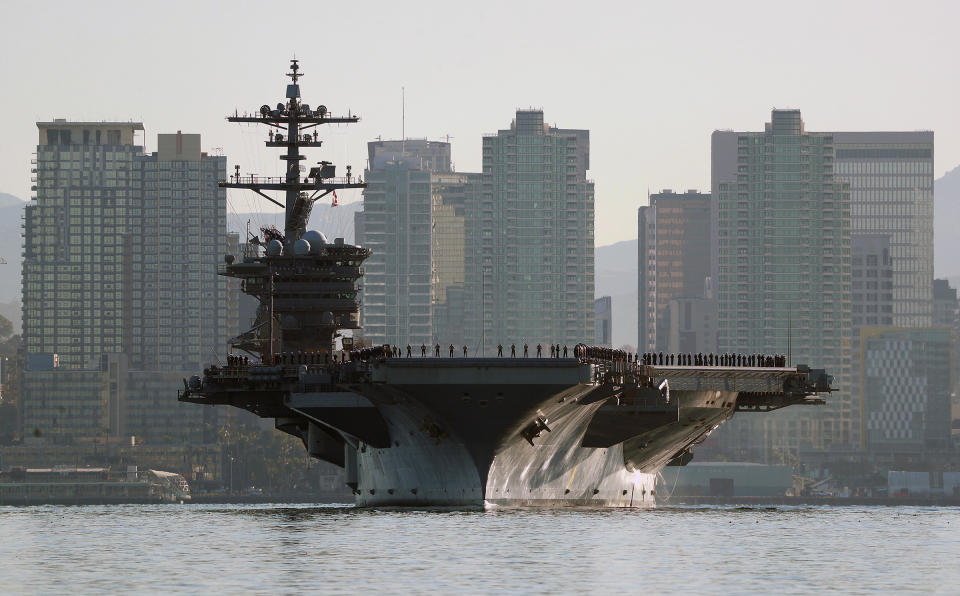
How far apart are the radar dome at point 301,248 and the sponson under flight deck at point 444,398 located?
34 mm

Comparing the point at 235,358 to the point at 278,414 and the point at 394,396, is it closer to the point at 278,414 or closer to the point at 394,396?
the point at 278,414

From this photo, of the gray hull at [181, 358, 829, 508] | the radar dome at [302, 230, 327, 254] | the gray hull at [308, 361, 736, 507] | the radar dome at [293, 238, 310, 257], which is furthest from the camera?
the radar dome at [302, 230, 327, 254]

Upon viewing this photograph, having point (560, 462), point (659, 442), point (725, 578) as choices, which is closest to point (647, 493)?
point (659, 442)

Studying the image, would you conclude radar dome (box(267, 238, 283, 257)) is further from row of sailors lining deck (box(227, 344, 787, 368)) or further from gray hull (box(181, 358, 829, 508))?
gray hull (box(181, 358, 829, 508))

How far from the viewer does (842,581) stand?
139 ft

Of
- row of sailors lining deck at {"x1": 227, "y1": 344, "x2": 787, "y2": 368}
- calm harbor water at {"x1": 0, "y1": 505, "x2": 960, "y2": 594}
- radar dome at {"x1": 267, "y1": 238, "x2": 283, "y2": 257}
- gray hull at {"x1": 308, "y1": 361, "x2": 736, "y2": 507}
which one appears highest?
radar dome at {"x1": 267, "y1": 238, "x2": 283, "y2": 257}

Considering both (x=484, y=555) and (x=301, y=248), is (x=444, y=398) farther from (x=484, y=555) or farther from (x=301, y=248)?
(x=301, y=248)

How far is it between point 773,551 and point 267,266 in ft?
96.0

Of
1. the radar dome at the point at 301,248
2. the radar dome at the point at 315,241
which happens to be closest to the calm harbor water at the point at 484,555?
the radar dome at the point at 301,248

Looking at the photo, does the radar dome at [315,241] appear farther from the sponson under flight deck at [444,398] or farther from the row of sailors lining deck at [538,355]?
the row of sailors lining deck at [538,355]

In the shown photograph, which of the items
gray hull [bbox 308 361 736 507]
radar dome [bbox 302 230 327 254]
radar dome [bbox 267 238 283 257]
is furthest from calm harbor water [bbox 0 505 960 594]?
radar dome [bbox 302 230 327 254]

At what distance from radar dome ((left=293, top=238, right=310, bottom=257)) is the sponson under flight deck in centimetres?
3

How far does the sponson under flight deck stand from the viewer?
57438 millimetres

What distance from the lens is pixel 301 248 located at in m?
73.6
